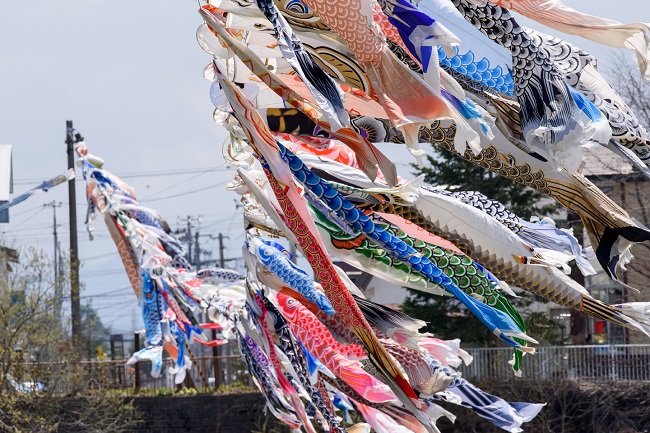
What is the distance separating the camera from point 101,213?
20859mm

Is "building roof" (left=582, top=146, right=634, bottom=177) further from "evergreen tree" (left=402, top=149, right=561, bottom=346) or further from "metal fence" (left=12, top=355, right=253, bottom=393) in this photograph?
"metal fence" (left=12, top=355, right=253, bottom=393)

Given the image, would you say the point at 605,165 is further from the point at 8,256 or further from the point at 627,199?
the point at 8,256

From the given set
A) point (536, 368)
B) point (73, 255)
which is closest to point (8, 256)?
point (73, 255)

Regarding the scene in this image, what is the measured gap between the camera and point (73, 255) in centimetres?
2794

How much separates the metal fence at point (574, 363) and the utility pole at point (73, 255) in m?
8.49

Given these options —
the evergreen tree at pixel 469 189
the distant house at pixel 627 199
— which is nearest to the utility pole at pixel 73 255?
the evergreen tree at pixel 469 189

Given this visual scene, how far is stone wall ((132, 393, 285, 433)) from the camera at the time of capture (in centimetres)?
2620

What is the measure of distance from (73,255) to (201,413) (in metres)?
4.82

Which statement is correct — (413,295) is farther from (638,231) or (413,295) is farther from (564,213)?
(638,231)

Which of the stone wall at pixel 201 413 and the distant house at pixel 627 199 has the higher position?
the distant house at pixel 627 199

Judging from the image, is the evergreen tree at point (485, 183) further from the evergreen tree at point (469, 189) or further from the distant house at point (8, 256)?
the distant house at point (8, 256)

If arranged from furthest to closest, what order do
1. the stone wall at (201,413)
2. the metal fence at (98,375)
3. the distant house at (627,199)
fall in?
1. the stone wall at (201,413)
2. the distant house at (627,199)
3. the metal fence at (98,375)

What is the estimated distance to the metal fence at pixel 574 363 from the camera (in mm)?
24078

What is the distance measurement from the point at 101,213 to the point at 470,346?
9.36 meters
